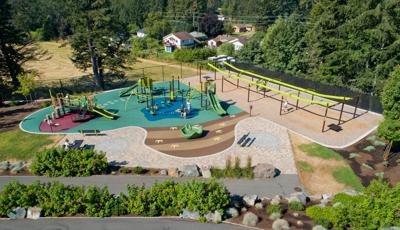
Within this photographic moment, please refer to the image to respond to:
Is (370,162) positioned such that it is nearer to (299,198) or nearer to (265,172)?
(265,172)

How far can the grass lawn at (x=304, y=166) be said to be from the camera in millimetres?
19984

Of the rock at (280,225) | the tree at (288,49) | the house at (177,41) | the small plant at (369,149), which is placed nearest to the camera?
the rock at (280,225)

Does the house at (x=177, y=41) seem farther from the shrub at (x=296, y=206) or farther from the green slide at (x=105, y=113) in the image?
the shrub at (x=296, y=206)

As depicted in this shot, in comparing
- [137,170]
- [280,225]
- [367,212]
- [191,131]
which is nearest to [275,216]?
[280,225]

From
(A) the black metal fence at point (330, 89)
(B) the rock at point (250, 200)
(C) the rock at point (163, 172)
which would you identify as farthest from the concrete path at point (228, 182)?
(A) the black metal fence at point (330, 89)

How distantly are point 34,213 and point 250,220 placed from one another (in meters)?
10.6

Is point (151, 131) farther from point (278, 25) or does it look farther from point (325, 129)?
point (278, 25)

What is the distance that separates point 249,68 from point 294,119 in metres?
14.7

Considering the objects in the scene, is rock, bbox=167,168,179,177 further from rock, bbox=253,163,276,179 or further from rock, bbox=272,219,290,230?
rock, bbox=272,219,290,230

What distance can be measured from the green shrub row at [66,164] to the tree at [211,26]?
7364 cm

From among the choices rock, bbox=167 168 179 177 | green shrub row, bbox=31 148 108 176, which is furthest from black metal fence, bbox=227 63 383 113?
green shrub row, bbox=31 148 108 176

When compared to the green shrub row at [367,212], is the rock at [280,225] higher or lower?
lower

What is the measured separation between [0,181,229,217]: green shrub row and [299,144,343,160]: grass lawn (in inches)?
394

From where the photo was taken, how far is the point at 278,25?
1832 inches
